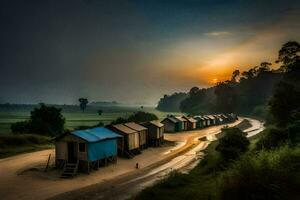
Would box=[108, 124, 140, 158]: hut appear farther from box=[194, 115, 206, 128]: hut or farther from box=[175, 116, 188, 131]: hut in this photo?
box=[194, 115, 206, 128]: hut

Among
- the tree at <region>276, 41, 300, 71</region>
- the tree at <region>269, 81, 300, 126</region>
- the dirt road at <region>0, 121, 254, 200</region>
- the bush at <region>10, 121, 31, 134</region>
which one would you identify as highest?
the tree at <region>276, 41, 300, 71</region>

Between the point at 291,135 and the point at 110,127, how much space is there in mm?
29174

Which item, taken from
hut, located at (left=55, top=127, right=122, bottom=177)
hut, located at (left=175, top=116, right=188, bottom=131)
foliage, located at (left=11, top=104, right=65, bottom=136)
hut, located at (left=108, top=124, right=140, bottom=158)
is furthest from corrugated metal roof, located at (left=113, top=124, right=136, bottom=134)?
hut, located at (left=175, top=116, right=188, bottom=131)

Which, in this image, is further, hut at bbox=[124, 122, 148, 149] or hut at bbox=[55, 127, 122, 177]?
hut at bbox=[124, 122, 148, 149]

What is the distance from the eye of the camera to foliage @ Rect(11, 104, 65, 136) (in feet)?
245

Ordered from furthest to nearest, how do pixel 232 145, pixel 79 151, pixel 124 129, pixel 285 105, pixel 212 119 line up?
pixel 212 119 → pixel 124 129 → pixel 285 105 → pixel 79 151 → pixel 232 145

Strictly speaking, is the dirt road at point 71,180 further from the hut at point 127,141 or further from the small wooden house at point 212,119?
the small wooden house at point 212,119

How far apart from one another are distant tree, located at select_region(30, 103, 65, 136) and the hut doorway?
36.4 meters

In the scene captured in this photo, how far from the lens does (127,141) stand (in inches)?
2039

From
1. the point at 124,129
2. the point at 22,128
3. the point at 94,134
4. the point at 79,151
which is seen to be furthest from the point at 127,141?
the point at 22,128

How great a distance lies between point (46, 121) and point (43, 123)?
174 cm

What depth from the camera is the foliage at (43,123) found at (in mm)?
74562

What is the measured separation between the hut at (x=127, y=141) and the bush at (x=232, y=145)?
766 inches

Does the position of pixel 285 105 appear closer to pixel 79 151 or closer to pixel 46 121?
pixel 79 151
